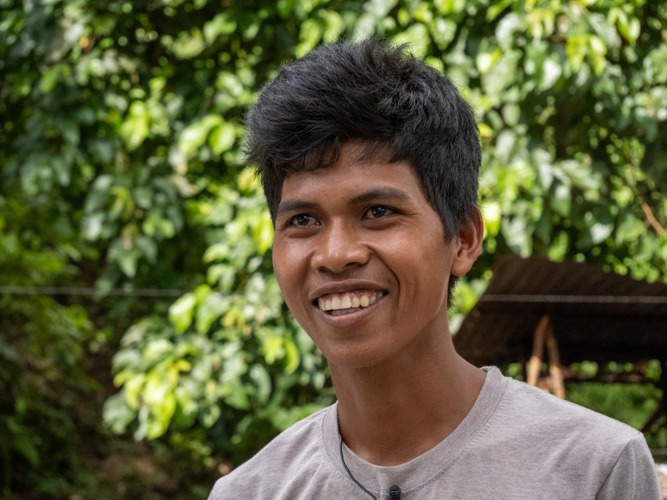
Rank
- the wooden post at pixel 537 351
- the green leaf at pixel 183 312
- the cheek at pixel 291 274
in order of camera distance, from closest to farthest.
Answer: the cheek at pixel 291 274 < the green leaf at pixel 183 312 < the wooden post at pixel 537 351

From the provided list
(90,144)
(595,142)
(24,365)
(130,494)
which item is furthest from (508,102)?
(130,494)

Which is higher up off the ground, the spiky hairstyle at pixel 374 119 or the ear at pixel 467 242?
the spiky hairstyle at pixel 374 119

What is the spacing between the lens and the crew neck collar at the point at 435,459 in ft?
3.61

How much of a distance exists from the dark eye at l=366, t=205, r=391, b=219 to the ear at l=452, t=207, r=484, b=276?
17 centimetres

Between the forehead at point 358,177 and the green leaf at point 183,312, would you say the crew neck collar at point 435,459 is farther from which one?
the green leaf at point 183,312


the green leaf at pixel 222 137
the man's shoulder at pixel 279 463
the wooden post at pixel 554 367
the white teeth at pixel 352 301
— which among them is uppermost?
the white teeth at pixel 352 301

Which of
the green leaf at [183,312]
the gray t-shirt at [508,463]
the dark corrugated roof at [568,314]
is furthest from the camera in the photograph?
the dark corrugated roof at [568,314]

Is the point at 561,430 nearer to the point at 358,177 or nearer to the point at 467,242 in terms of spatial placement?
the point at 467,242

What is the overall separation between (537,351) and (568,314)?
0.24 m

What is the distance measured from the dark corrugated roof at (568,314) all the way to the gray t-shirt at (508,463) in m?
1.67

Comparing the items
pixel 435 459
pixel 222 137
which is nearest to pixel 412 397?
pixel 435 459

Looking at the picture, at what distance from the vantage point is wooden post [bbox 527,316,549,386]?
10.5 feet

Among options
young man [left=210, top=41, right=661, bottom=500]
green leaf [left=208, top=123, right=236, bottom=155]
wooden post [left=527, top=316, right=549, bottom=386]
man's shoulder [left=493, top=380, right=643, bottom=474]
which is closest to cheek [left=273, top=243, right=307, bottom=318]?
young man [left=210, top=41, right=661, bottom=500]

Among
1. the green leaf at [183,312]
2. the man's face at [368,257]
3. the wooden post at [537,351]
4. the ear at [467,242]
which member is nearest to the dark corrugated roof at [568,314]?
the wooden post at [537,351]
